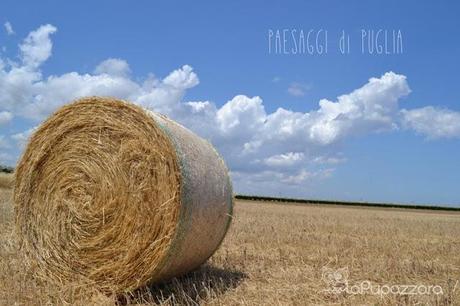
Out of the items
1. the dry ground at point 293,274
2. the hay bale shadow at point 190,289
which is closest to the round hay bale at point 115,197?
the hay bale shadow at point 190,289

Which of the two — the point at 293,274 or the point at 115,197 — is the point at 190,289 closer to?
the point at 115,197

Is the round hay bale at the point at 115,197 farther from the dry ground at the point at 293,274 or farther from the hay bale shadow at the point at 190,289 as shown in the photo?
the dry ground at the point at 293,274

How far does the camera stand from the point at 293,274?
21.5ft

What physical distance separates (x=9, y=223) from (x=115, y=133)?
5581mm

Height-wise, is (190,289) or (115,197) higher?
(115,197)

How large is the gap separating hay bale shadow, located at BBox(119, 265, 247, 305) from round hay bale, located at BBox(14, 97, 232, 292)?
17 cm

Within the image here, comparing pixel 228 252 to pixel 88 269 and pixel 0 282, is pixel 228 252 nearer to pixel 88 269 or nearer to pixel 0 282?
Answer: pixel 88 269

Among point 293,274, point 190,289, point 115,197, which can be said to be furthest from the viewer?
point 293,274

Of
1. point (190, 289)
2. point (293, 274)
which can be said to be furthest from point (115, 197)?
point (293, 274)

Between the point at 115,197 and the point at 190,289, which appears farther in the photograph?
the point at 190,289

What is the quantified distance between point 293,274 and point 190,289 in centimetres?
155

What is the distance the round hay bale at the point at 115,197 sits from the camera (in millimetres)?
5191

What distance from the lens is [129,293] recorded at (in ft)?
17.4

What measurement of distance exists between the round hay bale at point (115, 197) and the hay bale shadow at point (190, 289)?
17 centimetres
